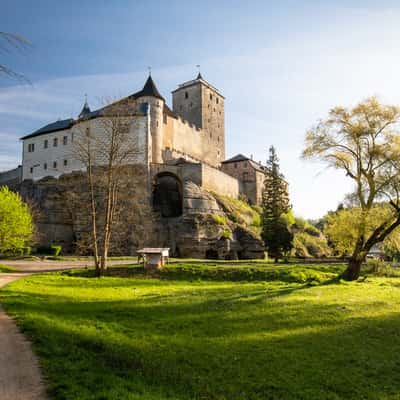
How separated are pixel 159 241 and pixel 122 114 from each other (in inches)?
829

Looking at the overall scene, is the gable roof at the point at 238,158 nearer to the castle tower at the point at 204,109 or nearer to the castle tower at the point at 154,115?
the castle tower at the point at 204,109

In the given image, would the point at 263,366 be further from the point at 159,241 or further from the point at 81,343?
the point at 159,241

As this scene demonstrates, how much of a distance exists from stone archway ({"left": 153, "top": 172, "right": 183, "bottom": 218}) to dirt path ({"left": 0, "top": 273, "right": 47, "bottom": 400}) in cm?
3997

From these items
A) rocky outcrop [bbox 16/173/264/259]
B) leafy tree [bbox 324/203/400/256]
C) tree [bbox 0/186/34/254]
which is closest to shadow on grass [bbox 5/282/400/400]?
leafy tree [bbox 324/203/400/256]

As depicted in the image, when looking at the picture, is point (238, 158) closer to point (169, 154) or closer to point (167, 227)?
point (169, 154)

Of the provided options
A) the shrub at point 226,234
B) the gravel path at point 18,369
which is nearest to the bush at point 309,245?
the shrub at point 226,234

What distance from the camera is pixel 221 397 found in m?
5.56

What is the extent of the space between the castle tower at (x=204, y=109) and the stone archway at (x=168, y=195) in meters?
23.7

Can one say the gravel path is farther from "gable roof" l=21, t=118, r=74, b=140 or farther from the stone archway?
"gable roof" l=21, t=118, r=74, b=140

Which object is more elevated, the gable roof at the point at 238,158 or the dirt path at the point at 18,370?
the gable roof at the point at 238,158

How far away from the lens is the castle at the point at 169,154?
47.2 metres

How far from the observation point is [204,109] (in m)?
74.8

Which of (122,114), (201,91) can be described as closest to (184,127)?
(201,91)

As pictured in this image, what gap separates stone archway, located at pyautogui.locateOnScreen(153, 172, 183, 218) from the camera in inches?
1923
